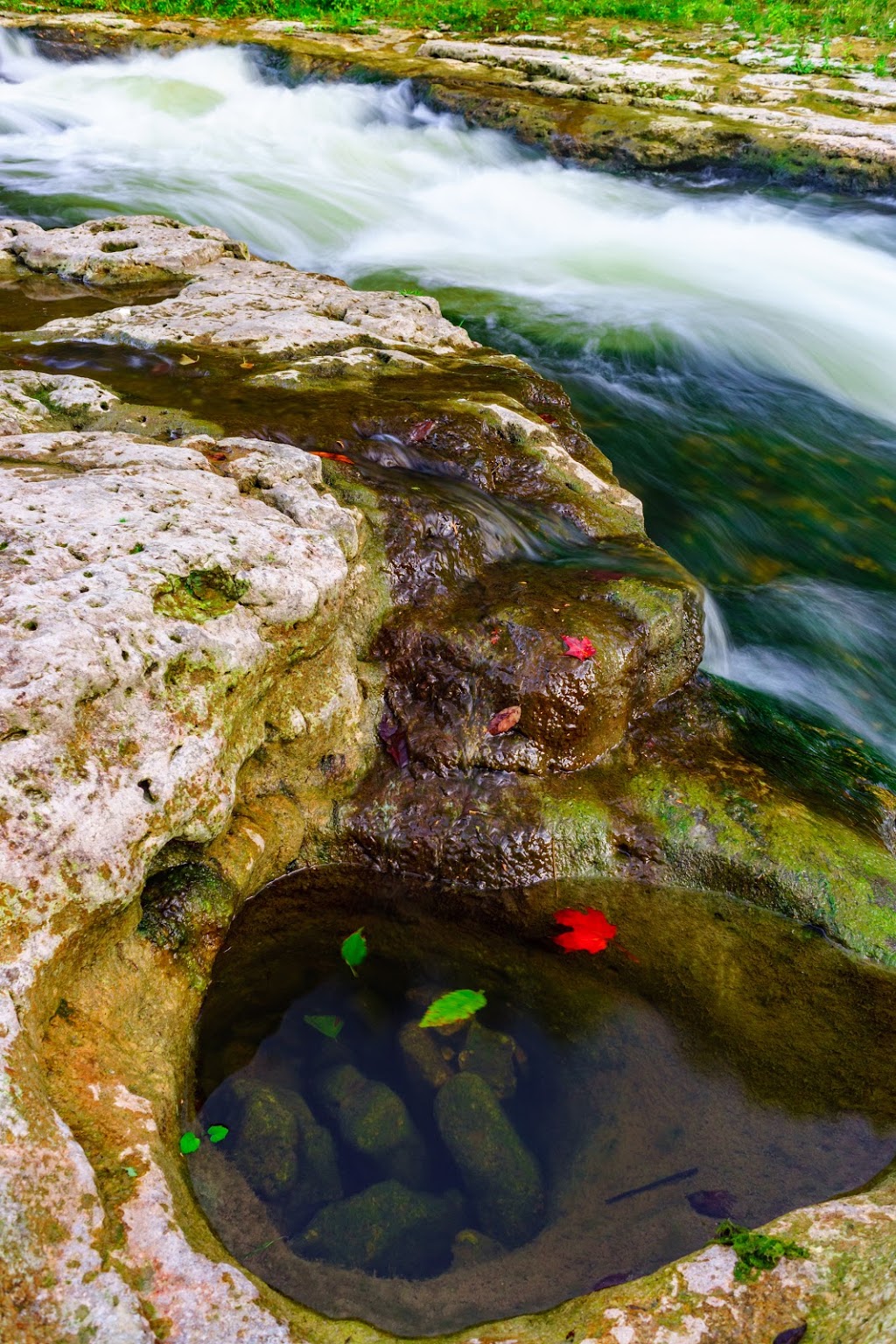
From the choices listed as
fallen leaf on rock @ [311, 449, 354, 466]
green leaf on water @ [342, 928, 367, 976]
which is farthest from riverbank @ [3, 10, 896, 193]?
green leaf on water @ [342, 928, 367, 976]

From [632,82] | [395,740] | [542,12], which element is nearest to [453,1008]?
[395,740]

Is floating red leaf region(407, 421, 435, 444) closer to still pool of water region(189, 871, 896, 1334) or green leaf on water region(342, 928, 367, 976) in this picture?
still pool of water region(189, 871, 896, 1334)

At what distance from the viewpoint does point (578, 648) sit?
4.72m

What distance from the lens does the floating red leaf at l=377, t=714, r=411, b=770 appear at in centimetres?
469

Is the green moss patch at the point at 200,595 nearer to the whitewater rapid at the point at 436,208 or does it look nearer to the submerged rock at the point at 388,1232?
the submerged rock at the point at 388,1232

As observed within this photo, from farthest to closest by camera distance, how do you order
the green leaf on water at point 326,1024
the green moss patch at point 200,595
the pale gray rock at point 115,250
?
1. the pale gray rock at point 115,250
2. the green leaf on water at point 326,1024
3. the green moss patch at point 200,595

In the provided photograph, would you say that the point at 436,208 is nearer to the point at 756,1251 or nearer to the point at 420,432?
the point at 420,432

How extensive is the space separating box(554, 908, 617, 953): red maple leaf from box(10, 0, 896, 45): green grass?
72.6ft

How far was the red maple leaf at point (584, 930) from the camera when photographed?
4252 millimetres

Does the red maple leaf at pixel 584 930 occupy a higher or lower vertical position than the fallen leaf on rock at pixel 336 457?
lower

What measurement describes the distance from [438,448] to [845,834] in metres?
3.43

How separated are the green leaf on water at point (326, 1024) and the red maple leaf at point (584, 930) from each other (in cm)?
108

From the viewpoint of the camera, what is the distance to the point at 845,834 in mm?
4629

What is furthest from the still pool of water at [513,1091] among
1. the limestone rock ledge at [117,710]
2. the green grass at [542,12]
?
the green grass at [542,12]
